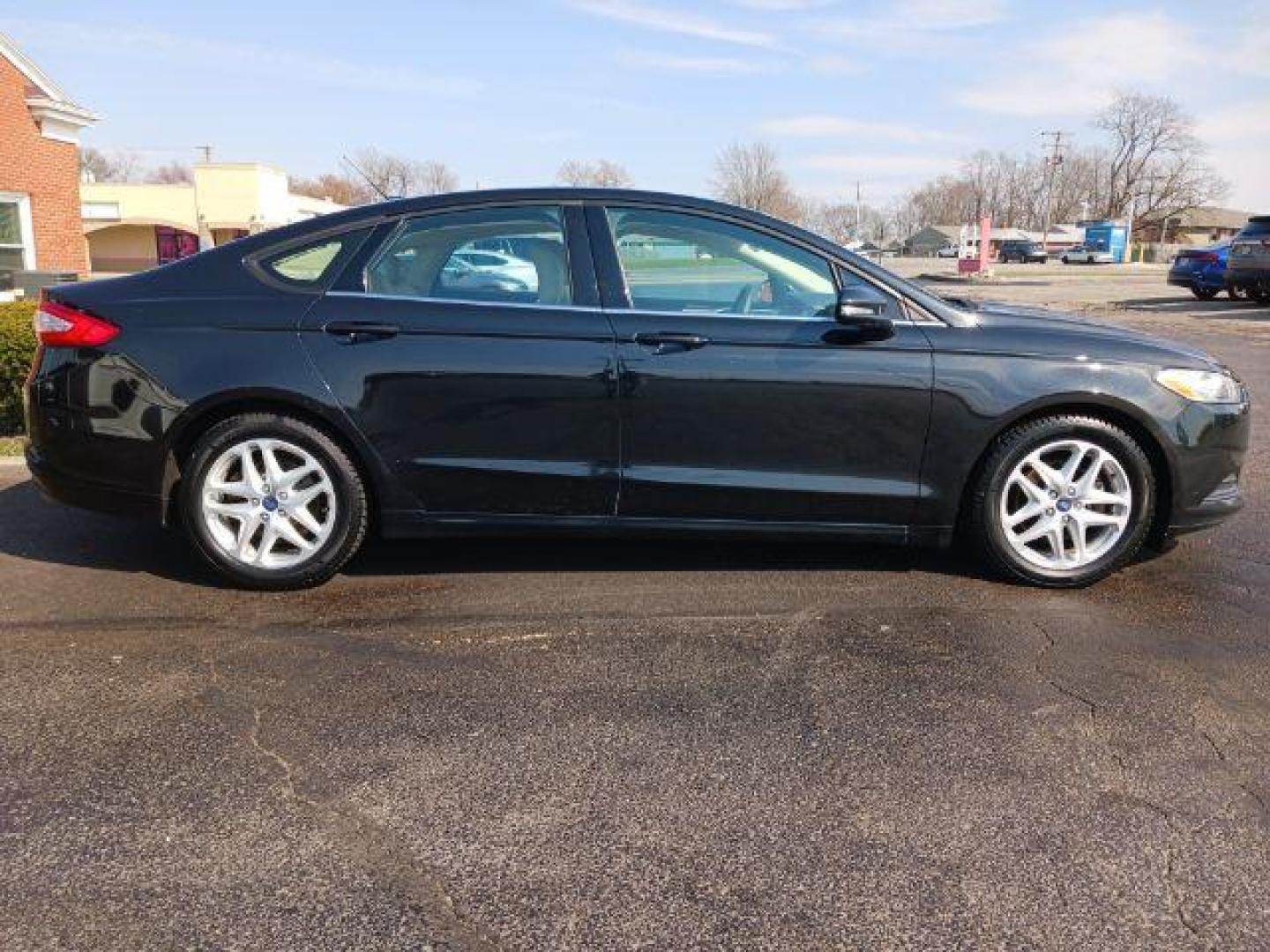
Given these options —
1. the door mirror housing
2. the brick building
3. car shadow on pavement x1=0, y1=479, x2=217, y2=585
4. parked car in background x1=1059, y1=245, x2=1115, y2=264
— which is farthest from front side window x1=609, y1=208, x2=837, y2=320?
parked car in background x1=1059, y1=245, x2=1115, y2=264

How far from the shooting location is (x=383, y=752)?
111 inches

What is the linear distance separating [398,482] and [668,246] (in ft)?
4.79

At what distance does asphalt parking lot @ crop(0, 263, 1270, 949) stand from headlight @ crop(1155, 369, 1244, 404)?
0.78 metres

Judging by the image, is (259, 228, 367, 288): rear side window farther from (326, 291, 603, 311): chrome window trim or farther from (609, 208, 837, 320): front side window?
(609, 208, 837, 320): front side window

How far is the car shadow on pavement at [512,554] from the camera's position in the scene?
14.4 ft

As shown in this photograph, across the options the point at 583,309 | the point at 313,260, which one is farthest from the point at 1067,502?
the point at 313,260

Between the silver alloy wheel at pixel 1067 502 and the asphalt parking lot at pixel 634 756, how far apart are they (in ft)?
0.68

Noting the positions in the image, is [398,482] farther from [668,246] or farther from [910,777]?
[910,777]

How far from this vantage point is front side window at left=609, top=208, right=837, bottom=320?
13.3 feet

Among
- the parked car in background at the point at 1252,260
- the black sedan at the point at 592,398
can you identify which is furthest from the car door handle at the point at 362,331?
the parked car in background at the point at 1252,260

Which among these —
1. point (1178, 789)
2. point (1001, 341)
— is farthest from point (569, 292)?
point (1178, 789)

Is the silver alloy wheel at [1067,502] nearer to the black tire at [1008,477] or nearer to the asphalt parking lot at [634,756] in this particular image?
the black tire at [1008,477]

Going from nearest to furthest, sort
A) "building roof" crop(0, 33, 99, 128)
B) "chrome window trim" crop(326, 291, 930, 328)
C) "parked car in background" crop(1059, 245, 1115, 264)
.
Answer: "chrome window trim" crop(326, 291, 930, 328)
"building roof" crop(0, 33, 99, 128)
"parked car in background" crop(1059, 245, 1115, 264)

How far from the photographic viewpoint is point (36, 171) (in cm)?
1530
